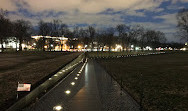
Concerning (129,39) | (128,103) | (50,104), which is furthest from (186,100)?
(129,39)

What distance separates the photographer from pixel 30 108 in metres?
6.09

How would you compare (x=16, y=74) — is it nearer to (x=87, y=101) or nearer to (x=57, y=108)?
(x=57, y=108)

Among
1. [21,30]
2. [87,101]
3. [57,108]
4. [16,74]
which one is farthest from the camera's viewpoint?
[21,30]

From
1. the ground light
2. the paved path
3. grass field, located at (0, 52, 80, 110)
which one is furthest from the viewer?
grass field, located at (0, 52, 80, 110)

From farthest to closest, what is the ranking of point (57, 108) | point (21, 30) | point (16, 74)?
point (21, 30) → point (16, 74) → point (57, 108)

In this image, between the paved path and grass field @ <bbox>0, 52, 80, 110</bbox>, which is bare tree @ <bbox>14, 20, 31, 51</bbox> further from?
the paved path

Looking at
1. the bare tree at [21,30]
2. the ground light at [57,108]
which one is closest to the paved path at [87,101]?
the ground light at [57,108]

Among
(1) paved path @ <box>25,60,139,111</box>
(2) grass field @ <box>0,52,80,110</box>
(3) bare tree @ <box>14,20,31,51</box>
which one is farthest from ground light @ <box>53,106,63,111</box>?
(3) bare tree @ <box>14,20,31,51</box>

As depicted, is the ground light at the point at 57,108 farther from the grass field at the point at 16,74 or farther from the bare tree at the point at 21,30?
the bare tree at the point at 21,30

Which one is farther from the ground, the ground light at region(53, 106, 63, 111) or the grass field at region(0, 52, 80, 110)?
the grass field at region(0, 52, 80, 110)

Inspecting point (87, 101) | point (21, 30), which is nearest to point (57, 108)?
point (87, 101)

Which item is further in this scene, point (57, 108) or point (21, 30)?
point (21, 30)

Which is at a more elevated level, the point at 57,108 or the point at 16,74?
the point at 16,74

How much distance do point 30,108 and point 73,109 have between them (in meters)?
1.75
